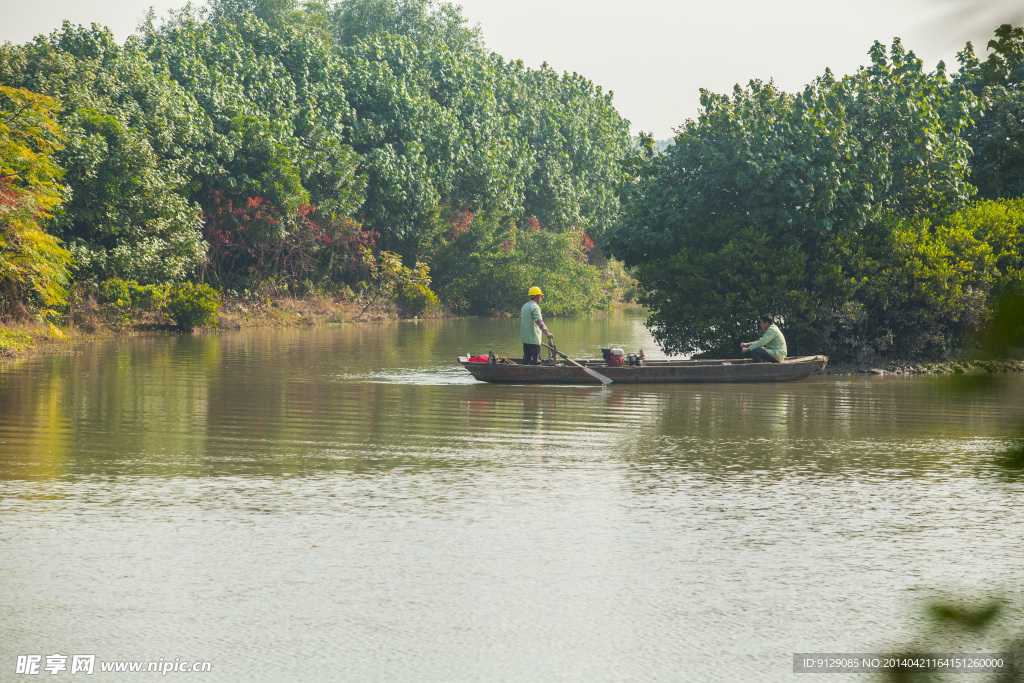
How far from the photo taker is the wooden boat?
23.0 m

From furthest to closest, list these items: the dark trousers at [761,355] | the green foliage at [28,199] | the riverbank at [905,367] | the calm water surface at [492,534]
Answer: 1. the green foliage at [28,199]
2. the riverbank at [905,367]
3. the dark trousers at [761,355]
4. the calm water surface at [492,534]

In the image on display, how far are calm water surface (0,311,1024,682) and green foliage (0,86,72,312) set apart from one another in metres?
12.8

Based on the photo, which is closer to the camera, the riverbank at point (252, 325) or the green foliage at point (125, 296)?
the riverbank at point (252, 325)

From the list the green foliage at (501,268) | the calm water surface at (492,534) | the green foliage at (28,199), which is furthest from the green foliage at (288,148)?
the calm water surface at (492,534)

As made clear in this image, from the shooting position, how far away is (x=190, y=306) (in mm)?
41781

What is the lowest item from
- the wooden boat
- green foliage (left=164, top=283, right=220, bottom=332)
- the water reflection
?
the water reflection

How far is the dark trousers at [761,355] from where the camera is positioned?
936 inches

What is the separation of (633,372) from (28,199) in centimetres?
1723

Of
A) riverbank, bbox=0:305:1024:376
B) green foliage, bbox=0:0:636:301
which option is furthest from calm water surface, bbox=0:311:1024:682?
green foliage, bbox=0:0:636:301

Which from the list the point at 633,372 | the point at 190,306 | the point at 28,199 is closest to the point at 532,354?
the point at 633,372

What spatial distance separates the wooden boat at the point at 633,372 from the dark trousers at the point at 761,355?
0.44 meters

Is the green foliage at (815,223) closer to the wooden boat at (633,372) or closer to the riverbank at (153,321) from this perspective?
the wooden boat at (633,372)

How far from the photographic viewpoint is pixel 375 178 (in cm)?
5597

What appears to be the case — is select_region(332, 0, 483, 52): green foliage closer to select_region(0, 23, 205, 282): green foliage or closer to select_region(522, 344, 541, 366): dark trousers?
select_region(0, 23, 205, 282): green foliage
